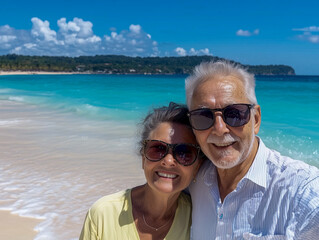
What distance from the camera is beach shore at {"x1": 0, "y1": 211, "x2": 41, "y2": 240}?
4.15m

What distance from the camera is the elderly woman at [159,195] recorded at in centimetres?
219

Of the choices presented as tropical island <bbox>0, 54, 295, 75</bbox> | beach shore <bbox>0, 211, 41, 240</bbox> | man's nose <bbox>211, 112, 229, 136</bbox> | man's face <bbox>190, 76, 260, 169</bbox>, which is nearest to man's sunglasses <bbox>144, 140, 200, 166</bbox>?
man's face <bbox>190, 76, 260, 169</bbox>

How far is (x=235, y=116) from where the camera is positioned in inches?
79.9

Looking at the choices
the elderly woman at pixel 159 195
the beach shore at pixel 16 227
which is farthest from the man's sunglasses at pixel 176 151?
the beach shore at pixel 16 227

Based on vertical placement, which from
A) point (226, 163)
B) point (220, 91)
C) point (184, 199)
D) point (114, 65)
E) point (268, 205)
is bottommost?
point (114, 65)

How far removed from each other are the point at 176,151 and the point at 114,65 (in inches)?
5831

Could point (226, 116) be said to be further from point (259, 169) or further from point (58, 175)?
point (58, 175)

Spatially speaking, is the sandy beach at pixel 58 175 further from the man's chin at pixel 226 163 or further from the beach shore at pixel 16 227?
the man's chin at pixel 226 163

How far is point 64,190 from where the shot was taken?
18.8ft

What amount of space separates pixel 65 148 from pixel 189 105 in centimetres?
698

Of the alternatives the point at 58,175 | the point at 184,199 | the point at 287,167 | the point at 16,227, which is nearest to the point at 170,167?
the point at 184,199

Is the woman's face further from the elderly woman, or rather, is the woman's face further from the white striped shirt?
the white striped shirt

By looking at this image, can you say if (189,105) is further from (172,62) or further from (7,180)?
(172,62)

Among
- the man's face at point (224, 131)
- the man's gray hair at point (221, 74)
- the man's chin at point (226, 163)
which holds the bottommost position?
the man's chin at point (226, 163)
